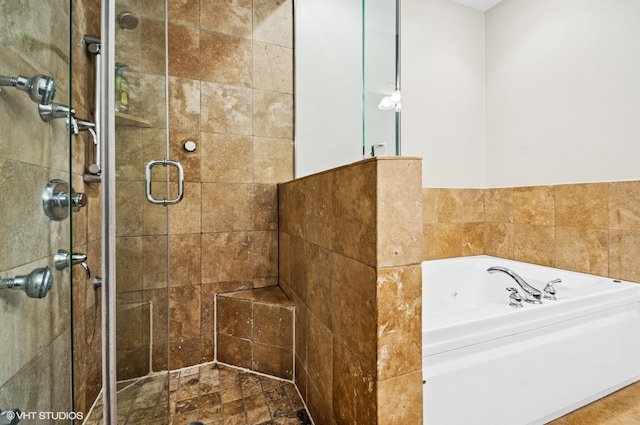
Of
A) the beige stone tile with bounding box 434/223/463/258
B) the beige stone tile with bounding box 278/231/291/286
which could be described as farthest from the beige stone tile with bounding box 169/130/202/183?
the beige stone tile with bounding box 434/223/463/258

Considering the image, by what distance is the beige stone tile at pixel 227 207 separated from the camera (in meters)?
1.95

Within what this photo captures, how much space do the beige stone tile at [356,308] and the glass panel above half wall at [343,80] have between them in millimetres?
445

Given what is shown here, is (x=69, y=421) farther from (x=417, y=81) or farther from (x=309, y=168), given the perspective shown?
(x=417, y=81)

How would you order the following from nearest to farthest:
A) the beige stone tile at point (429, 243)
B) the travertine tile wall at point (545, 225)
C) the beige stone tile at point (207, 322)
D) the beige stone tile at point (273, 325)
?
1. the beige stone tile at point (273, 325)
2. the travertine tile wall at point (545, 225)
3. the beige stone tile at point (207, 322)
4. the beige stone tile at point (429, 243)

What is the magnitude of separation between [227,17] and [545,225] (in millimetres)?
2752

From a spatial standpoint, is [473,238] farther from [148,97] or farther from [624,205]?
[148,97]

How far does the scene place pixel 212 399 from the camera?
1.53m

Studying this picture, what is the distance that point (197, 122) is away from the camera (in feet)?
6.30

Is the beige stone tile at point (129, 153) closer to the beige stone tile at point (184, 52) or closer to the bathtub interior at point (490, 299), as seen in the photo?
the beige stone tile at point (184, 52)

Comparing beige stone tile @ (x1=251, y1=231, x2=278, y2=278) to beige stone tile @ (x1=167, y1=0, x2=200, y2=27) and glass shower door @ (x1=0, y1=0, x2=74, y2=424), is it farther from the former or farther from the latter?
beige stone tile @ (x1=167, y1=0, x2=200, y2=27)

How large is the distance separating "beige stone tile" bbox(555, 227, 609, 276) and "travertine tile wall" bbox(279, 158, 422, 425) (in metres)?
→ 1.84

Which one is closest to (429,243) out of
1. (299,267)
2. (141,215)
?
(299,267)

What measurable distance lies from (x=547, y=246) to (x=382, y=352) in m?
2.05

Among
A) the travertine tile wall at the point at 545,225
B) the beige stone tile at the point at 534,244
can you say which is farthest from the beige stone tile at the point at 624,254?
the beige stone tile at the point at 534,244
